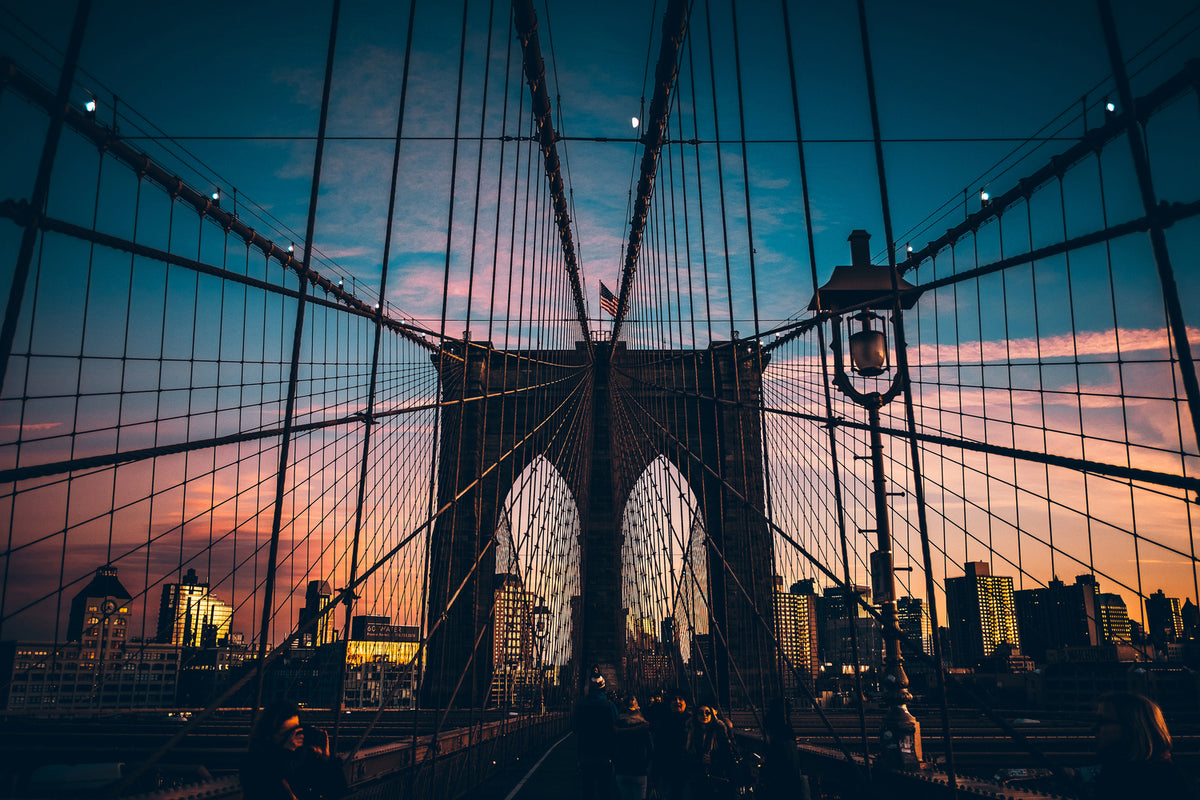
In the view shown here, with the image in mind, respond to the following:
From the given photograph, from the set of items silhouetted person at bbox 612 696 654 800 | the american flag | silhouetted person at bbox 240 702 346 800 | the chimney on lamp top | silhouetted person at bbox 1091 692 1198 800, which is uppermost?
the american flag

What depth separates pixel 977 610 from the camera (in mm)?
5883

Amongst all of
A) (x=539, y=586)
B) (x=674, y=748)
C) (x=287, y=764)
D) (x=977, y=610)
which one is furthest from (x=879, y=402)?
(x=539, y=586)

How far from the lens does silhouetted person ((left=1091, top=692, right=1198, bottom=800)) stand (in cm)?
170

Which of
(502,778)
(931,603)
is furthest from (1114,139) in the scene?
(502,778)

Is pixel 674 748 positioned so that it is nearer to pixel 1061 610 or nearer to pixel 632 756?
pixel 632 756

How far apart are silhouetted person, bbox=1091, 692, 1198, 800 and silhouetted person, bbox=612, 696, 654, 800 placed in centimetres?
329

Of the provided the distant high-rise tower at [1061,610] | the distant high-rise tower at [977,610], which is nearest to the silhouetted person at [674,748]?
the distant high-rise tower at [977,610]

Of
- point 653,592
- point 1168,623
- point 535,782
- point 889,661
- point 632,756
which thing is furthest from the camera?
point 653,592

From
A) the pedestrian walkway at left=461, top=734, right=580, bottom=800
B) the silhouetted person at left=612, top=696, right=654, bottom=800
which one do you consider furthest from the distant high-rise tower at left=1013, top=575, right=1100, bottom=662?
the pedestrian walkway at left=461, top=734, right=580, bottom=800

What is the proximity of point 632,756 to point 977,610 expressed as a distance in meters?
3.04

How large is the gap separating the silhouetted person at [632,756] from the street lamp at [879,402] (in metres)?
1.42

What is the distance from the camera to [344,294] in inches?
354

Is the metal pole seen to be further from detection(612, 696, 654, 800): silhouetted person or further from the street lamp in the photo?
detection(612, 696, 654, 800): silhouetted person

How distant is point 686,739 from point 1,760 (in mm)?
7828
